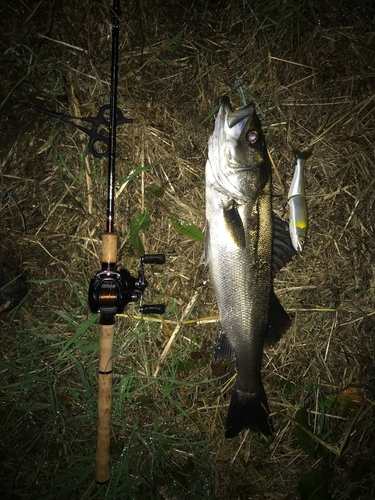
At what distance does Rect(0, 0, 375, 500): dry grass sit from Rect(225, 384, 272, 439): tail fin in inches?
9.2

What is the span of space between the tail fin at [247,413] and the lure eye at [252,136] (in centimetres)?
194

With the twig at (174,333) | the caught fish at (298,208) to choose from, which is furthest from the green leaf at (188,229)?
the caught fish at (298,208)

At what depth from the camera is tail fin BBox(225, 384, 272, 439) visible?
8.57 feet

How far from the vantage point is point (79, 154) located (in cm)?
277

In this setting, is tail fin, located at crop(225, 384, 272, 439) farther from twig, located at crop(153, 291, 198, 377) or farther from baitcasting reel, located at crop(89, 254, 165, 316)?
baitcasting reel, located at crop(89, 254, 165, 316)

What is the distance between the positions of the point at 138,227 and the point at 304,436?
91.7 inches

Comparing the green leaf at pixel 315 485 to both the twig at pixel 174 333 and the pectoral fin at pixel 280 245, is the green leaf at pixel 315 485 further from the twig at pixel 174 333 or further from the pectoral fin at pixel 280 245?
the pectoral fin at pixel 280 245

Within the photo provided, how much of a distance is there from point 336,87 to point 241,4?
3.57 feet

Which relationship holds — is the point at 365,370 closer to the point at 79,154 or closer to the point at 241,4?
the point at 79,154

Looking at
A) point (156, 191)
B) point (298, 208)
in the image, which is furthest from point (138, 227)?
point (298, 208)

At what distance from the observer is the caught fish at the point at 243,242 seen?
91.5 inches

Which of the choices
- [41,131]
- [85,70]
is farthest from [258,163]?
[41,131]

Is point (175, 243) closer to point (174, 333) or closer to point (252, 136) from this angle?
point (174, 333)

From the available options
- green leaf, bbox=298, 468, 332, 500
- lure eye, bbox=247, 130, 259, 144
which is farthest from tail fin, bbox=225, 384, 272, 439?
lure eye, bbox=247, 130, 259, 144
